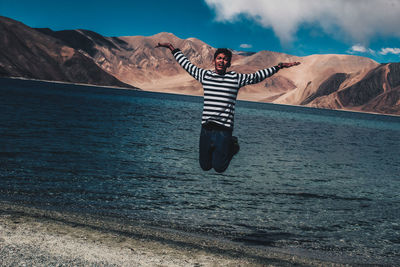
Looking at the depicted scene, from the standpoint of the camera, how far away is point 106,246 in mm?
6531

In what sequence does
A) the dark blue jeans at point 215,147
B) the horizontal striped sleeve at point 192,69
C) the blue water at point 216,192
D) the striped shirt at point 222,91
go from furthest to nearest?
the blue water at point 216,192 < the dark blue jeans at point 215,147 < the horizontal striped sleeve at point 192,69 < the striped shirt at point 222,91

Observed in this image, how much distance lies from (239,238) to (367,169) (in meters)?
17.1

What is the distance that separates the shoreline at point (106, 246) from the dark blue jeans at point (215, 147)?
164 centimetres

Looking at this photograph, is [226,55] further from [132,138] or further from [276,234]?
[132,138]

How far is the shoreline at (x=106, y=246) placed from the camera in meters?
5.80

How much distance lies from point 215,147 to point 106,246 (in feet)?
8.50

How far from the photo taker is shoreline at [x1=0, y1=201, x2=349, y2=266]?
5801 millimetres

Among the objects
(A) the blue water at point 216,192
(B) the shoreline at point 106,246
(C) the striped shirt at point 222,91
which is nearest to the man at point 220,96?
(C) the striped shirt at point 222,91

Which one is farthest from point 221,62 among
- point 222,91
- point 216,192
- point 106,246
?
point 216,192

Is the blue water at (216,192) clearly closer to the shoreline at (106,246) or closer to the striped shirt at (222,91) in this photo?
the shoreline at (106,246)

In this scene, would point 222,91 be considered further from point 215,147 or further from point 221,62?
point 215,147

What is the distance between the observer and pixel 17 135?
21.5 meters

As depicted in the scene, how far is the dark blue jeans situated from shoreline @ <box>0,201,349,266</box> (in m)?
1.64

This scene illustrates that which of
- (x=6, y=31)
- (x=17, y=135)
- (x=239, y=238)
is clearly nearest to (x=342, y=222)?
(x=239, y=238)
